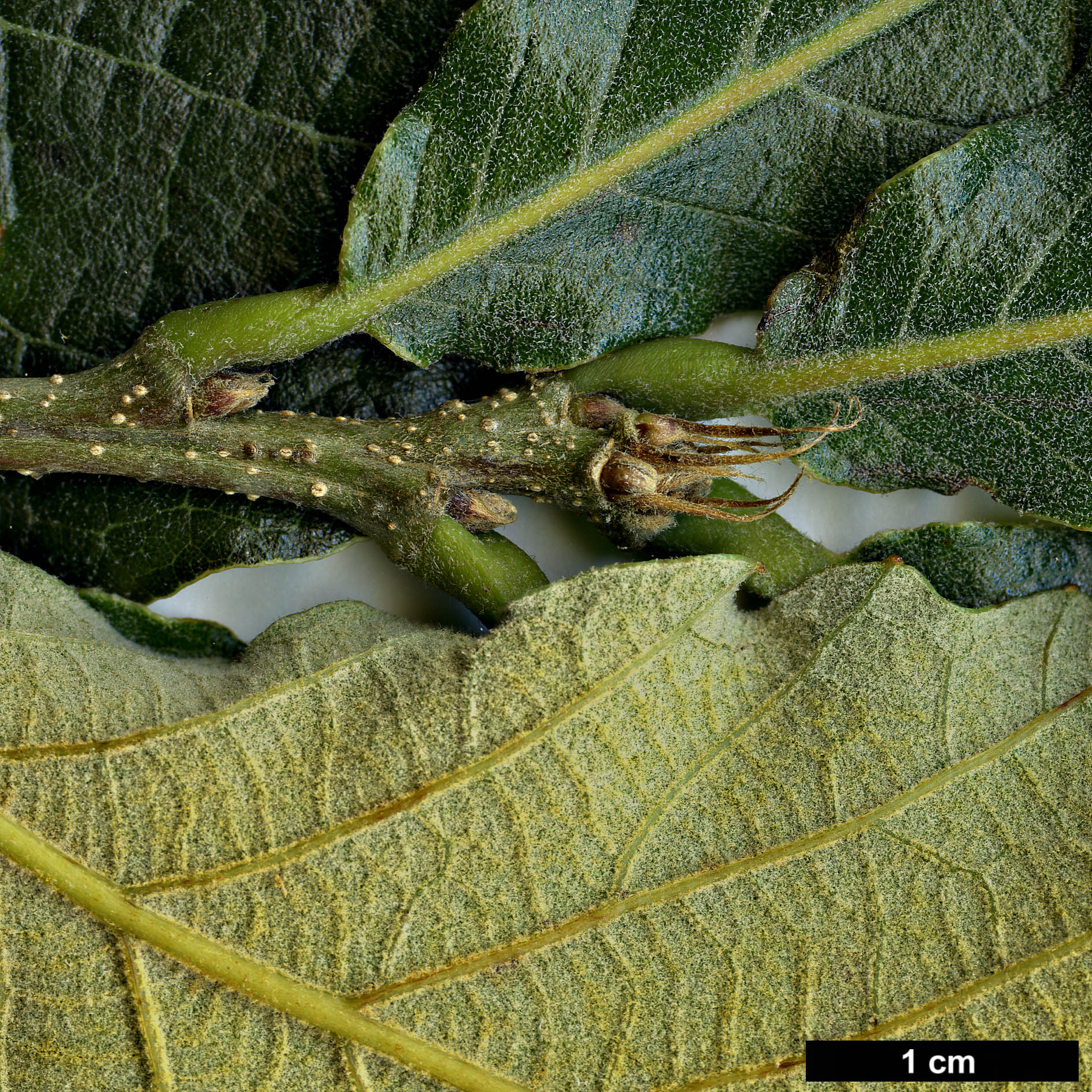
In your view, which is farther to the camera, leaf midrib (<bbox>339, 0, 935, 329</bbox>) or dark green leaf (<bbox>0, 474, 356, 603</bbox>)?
dark green leaf (<bbox>0, 474, 356, 603</bbox>)

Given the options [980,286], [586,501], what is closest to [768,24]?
[980,286]

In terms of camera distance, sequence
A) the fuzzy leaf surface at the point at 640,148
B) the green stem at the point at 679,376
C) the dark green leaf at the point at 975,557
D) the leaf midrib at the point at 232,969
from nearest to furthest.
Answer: the leaf midrib at the point at 232,969 → the fuzzy leaf surface at the point at 640,148 → the green stem at the point at 679,376 → the dark green leaf at the point at 975,557

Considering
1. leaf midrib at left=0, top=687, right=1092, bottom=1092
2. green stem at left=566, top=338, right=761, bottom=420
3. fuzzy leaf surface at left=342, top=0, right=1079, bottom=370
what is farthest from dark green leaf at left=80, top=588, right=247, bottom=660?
green stem at left=566, top=338, right=761, bottom=420

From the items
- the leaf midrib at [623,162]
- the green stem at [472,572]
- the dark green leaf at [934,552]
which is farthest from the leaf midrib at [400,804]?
the leaf midrib at [623,162]

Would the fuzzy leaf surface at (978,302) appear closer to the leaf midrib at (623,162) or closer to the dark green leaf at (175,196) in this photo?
the leaf midrib at (623,162)

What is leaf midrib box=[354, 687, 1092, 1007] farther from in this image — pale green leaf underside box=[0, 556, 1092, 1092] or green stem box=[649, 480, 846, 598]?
green stem box=[649, 480, 846, 598]

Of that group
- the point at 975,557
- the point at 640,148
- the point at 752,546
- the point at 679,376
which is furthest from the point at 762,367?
the point at 975,557

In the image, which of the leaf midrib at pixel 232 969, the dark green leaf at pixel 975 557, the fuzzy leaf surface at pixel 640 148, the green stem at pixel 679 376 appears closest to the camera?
the leaf midrib at pixel 232 969
